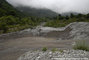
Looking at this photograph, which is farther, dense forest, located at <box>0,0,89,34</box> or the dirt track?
dense forest, located at <box>0,0,89,34</box>

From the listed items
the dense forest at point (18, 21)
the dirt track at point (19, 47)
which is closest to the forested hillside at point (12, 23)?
the dense forest at point (18, 21)

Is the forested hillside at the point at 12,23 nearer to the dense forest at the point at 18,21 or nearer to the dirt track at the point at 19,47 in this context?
the dense forest at the point at 18,21

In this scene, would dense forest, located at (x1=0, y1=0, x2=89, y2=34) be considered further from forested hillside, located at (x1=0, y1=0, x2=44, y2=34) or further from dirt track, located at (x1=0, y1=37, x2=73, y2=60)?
dirt track, located at (x1=0, y1=37, x2=73, y2=60)

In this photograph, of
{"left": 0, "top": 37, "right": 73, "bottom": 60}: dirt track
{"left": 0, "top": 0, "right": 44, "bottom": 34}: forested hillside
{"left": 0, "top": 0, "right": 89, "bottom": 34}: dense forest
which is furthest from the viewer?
{"left": 0, "top": 0, "right": 89, "bottom": 34}: dense forest

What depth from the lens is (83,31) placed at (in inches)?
699

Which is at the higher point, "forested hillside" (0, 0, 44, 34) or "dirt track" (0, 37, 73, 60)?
"forested hillside" (0, 0, 44, 34)

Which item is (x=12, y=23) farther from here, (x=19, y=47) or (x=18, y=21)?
(x=19, y=47)

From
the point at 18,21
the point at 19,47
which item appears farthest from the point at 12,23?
the point at 19,47

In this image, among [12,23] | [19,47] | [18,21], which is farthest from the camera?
[18,21]

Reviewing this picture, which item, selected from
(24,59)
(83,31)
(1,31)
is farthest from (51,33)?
(24,59)

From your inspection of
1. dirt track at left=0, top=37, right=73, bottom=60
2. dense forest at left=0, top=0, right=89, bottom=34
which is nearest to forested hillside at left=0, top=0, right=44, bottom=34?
dense forest at left=0, top=0, right=89, bottom=34

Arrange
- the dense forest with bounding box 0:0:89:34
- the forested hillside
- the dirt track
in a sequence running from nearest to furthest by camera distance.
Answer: the dirt track, the forested hillside, the dense forest with bounding box 0:0:89:34

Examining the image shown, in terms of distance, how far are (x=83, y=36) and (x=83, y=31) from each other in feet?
5.54

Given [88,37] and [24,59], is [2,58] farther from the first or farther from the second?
[88,37]
